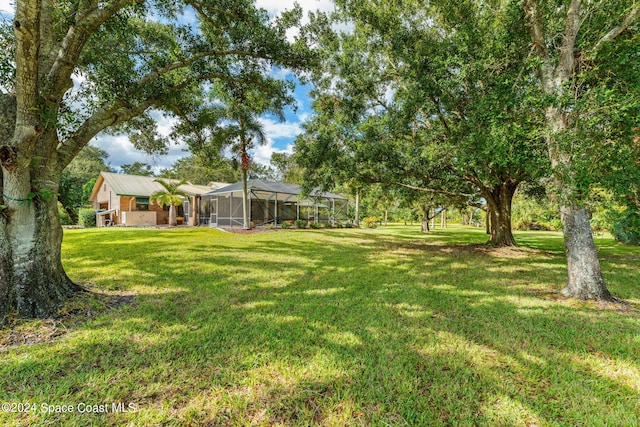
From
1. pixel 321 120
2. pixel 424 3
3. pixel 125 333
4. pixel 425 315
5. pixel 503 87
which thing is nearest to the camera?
pixel 125 333

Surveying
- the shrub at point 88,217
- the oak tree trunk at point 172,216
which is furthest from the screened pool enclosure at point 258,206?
the shrub at point 88,217

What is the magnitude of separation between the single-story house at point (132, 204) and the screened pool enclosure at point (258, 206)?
1803mm

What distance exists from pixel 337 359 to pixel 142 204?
25.0m

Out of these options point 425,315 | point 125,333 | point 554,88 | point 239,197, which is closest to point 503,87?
point 554,88

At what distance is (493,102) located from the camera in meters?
5.26

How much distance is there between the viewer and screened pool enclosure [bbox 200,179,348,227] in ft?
61.8

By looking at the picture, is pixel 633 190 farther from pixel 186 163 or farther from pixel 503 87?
pixel 186 163

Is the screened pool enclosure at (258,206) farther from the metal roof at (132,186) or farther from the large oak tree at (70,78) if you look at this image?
the large oak tree at (70,78)

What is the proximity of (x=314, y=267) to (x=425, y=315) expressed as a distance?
3515 millimetres

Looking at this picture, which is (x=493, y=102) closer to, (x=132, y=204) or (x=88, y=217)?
(x=132, y=204)

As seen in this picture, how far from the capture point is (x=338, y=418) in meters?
1.74

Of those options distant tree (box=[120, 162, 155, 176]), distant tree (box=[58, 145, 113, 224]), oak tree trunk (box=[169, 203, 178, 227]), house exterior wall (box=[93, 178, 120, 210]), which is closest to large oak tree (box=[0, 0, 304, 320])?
distant tree (box=[58, 145, 113, 224])

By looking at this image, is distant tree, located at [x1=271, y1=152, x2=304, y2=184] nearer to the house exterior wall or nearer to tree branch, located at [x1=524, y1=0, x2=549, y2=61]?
the house exterior wall

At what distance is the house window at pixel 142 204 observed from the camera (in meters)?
21.6
